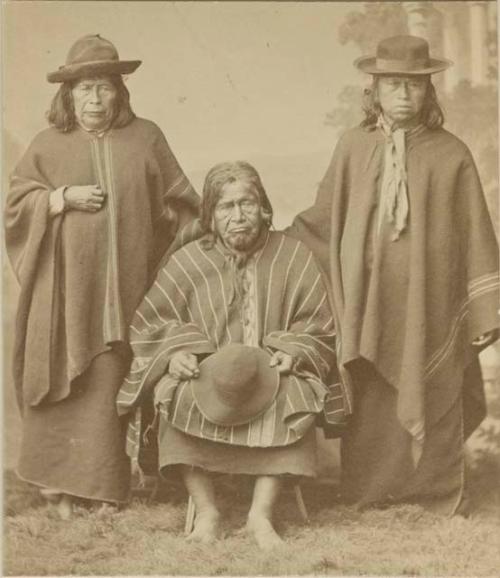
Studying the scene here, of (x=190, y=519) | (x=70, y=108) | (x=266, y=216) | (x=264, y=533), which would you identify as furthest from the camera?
(x=70, y=108)

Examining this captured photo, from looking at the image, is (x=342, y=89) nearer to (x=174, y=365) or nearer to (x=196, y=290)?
(x=196, y=290)

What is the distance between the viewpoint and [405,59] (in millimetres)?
5039

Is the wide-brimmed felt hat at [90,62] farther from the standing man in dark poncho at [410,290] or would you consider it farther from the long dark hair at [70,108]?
the standing man in dark poncho at [410,290]

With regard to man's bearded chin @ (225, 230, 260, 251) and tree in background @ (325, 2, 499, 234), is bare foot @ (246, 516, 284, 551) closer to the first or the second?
man's bearded chin @ (225, 230, 260, 251)

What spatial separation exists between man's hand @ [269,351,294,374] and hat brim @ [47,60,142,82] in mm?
1366

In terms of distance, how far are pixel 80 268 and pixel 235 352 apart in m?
0.74

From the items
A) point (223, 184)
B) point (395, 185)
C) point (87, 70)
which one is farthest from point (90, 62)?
point (395, 185)

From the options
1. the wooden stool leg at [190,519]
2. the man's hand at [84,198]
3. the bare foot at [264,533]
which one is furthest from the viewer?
the man's hand at [84,198]

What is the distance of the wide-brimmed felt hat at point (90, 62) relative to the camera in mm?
5055

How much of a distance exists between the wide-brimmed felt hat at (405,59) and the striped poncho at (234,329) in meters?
0.81

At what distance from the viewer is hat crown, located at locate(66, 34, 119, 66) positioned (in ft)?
16.7

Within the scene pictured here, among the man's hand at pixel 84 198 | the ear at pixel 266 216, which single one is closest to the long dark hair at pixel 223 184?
the ear at pixel 266 216

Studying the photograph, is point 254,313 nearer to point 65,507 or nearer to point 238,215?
point 238,215

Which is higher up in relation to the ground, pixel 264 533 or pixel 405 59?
pixel 405 59
